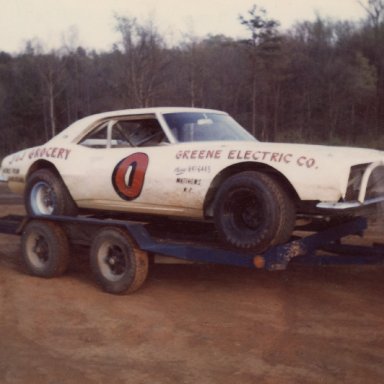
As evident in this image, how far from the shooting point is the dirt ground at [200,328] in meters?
4.18

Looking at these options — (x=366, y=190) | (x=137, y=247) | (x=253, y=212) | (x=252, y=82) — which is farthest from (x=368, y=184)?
(x=252, y=82)

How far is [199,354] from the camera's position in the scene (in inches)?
178

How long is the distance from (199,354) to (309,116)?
132 feet

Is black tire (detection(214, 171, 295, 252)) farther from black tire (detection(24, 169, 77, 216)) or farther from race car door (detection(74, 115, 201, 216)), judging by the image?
black tire (detection(24, 169, 77, 216))

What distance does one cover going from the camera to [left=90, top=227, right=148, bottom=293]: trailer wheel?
623 centimetres

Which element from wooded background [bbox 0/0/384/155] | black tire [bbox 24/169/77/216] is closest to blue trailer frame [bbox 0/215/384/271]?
black tire [bbox 24/169/77/216]

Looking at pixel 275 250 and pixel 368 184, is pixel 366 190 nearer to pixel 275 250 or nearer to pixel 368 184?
pixel 368 184

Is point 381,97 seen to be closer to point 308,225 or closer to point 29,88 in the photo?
point 29,88

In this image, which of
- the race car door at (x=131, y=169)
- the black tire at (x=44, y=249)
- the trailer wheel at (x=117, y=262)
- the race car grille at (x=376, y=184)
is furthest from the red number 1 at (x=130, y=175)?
the race car grille at (x=376, y=184)

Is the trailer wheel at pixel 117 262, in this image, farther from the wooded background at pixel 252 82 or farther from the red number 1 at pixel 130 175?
the wooded background at pixel 252 82

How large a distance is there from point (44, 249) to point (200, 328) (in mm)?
2883

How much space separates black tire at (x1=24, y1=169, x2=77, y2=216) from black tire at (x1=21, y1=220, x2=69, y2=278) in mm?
222

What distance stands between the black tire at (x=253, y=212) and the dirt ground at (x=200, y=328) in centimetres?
71

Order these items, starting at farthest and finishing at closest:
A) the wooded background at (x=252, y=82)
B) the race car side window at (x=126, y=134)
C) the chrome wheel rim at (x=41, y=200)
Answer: the wooded background at (x=252, y=82)
the chrome wheel rim at (x=41, y=200)
the race car side window at (x=126, y=134)
